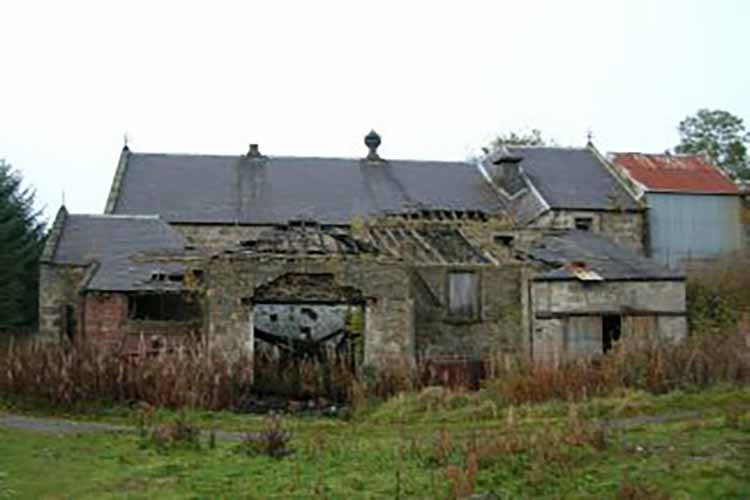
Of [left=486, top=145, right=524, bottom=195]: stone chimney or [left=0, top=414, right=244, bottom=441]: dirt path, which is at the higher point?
[left=486, top=145, right=524, bottom=195]: stone chimney

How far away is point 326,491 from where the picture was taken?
11.9m

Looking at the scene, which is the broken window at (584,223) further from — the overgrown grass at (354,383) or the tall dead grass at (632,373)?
the tall dead grass at (632,373)

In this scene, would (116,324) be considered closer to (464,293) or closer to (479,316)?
(464,293)

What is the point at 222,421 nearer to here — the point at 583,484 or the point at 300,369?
the point at 300,369


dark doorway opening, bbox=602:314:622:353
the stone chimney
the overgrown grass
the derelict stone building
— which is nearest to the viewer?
the overgrown grass

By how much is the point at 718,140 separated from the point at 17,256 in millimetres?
39214

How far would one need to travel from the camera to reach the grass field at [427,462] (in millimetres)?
12008

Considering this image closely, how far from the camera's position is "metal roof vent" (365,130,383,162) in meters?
43.4

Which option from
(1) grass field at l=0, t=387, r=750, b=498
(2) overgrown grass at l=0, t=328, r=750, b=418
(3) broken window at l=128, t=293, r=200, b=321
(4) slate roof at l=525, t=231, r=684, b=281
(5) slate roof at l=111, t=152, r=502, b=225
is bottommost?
(1) grass field at l=0, t=387, r=750, b=498

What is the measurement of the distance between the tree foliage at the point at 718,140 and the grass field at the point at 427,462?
41.4 meters

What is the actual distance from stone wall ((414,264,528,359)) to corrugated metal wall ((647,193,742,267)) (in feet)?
38.6

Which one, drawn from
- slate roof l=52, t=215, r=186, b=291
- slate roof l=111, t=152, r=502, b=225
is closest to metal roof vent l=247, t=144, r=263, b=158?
slate roof l=111, t=152, r=502, b=225

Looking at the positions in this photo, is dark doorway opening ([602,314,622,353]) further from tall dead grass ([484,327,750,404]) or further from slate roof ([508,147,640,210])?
slate roof ([508,147,640,210])

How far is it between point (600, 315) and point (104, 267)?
1475cm
